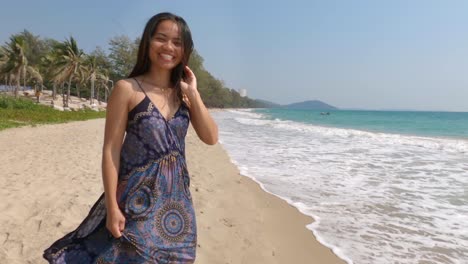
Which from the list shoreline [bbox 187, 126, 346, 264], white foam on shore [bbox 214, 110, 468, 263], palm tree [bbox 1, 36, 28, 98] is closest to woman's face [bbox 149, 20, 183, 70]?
shoreline [bbox 187, 126, 346, 264]

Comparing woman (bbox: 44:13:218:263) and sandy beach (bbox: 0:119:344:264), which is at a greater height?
woman (bbox: 44:13:218:263)

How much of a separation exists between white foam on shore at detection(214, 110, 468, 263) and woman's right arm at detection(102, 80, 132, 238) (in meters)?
2.96

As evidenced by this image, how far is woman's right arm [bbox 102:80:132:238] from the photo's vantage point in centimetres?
146

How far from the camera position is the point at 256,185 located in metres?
6.79

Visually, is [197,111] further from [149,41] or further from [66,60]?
[66,60]

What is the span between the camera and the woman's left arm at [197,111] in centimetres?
160

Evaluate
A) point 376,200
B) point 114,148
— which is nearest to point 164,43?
point 114,148

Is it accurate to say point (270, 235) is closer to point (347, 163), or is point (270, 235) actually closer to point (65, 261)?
point (65, 261)

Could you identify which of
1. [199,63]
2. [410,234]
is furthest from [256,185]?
[199,63]

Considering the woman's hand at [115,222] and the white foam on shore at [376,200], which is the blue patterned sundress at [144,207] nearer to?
the woman's hand at [115,222]

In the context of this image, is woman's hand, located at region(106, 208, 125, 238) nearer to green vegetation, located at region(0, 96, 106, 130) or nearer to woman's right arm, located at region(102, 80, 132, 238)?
woman's right arm, located at region(102, 80, 132, 238)

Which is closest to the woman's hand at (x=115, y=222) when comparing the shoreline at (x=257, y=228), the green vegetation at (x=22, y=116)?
the shoreline at (x=257, y=228)

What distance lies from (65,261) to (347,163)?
8.97 m

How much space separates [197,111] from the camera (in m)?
1.61
